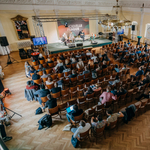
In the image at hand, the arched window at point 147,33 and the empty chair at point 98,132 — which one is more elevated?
the arched window at point 147,33

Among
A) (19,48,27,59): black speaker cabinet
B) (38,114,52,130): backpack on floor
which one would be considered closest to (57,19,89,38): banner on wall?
(19,48,27,59): black speaker cabinet

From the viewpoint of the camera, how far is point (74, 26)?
1641 cm

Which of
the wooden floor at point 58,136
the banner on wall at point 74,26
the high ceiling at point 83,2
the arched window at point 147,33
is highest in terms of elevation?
the high ceiling at point 83,2

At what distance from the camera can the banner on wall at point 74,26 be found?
15625 mm

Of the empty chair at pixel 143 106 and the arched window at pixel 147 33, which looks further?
the arched window at pixel 147 33

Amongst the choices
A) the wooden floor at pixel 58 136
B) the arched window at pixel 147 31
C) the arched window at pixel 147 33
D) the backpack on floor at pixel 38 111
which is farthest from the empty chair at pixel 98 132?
the arched window at pixel 147 31

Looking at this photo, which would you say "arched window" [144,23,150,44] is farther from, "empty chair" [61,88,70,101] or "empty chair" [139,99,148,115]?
"empty chair" [61,88,70,101]

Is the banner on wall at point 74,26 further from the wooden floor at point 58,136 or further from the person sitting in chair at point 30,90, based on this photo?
the wooden floor at point 58,136

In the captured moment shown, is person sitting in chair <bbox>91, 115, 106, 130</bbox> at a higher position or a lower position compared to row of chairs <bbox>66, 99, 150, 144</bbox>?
higher

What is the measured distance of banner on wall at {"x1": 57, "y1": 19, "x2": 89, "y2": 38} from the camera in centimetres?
1562

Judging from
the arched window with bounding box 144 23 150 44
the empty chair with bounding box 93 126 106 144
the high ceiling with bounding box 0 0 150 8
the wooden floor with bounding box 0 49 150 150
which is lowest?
the wooden floor with bounding box 0 49 150 150

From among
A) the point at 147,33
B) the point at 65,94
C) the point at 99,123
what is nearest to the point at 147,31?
the point at 147,33

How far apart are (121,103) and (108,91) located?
1.34 metres

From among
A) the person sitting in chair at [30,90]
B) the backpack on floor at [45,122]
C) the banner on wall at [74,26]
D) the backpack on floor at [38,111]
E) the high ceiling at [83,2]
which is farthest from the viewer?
the banner on wall at [74,26]
